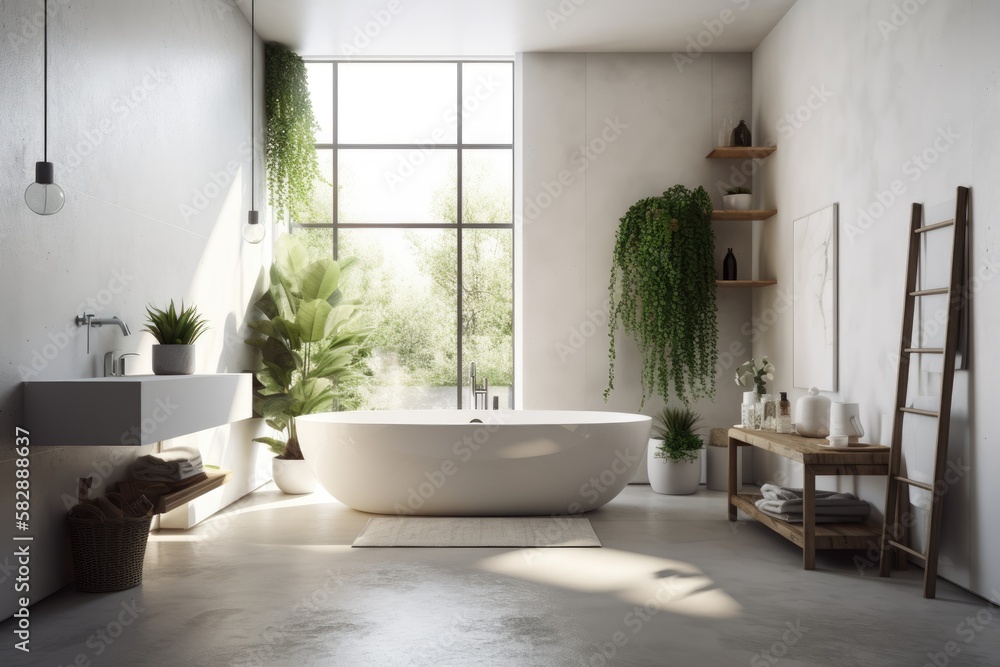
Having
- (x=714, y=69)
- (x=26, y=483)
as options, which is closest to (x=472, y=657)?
(x=26, y=483)

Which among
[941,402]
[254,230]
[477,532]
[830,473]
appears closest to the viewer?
[941,402]

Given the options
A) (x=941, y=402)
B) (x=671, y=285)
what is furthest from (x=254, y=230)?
(x=941, y=402)

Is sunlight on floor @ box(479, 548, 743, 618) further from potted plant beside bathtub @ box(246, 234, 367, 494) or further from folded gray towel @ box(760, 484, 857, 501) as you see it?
potted plant beside bathtub @ box(246, 234, 367, 494)

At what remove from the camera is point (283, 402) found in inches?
215

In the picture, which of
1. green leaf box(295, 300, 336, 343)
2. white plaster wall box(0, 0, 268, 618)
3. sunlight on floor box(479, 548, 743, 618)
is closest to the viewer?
white plaster wall box(0, 0, 268, 618)

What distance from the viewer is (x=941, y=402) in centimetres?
317

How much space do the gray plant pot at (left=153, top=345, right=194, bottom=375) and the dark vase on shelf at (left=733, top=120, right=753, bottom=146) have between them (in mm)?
4114

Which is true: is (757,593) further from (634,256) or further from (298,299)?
(298,299)

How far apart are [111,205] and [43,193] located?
934mm

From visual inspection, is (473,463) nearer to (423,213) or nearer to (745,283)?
(745,283)

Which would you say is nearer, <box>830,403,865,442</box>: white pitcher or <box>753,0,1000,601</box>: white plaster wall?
<box>753,0,1000,601</box>: white plaster wall

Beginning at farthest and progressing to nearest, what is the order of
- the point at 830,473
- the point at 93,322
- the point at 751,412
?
1. the point at 751,412
2. the point at 830,473
3. the point at 93,322

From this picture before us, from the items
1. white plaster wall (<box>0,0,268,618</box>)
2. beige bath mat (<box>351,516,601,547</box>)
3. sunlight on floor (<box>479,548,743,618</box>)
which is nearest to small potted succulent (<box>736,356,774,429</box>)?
beige bath mat (<box>351,516,601,547</box>)

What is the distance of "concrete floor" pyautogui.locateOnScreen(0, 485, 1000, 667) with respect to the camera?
258 centimetres
